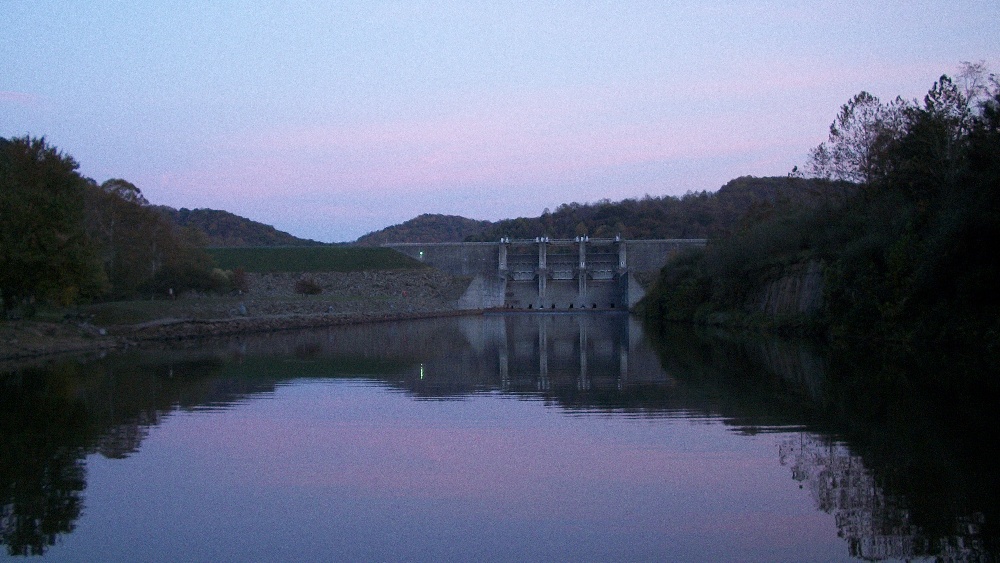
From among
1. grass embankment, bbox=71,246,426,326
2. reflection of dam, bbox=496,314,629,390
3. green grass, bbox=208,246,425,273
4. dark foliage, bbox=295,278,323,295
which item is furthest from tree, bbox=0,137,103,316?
green grass, bbox=208,246,425,273

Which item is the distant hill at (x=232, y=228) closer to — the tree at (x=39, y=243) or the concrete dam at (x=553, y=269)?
the concrete dam at (x=553, y=269)

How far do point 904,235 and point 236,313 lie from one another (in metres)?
31.9

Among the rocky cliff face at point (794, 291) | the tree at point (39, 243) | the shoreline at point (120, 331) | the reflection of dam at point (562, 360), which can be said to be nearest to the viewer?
the reflection of dam at point (562, 360)

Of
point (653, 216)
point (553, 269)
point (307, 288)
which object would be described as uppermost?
point (653, 216)

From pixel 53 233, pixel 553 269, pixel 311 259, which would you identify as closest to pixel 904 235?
pixel 53 233

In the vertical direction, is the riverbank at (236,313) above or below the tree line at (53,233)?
below

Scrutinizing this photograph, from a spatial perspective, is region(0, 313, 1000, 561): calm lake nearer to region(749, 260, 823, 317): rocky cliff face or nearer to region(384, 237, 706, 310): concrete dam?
region(749, 260, 823, 317): rocky cliff face

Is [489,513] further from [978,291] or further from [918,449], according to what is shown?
[978,291]

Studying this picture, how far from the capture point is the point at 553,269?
89.5m

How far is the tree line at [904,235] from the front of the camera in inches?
926

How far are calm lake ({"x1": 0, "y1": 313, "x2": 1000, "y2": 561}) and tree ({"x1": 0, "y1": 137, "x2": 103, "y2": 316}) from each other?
11.7 meters

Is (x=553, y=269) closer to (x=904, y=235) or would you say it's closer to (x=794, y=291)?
(x=794, y=291)

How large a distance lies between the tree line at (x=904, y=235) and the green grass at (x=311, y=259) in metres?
44.4

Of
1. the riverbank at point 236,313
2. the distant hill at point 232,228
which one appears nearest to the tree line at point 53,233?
the riverbank at point 236,313
